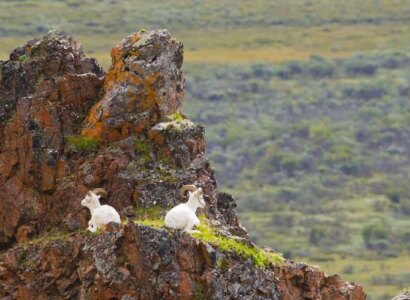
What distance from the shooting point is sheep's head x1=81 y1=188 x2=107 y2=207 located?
2953cm

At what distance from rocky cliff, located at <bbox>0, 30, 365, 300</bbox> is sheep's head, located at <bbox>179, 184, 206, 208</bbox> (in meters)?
0.22

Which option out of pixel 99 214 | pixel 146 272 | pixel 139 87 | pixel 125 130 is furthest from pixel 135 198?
pixel 146 272

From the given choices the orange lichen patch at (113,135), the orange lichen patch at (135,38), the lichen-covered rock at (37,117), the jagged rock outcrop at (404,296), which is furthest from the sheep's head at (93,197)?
the jagged rock outcrop at (404,296)

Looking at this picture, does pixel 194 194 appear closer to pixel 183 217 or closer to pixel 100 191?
pixel 183 217

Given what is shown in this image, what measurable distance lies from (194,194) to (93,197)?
152 centimetres

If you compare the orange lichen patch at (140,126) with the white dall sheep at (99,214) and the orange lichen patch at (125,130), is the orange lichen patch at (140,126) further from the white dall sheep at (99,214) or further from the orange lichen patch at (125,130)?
the white dall sheep at (99,214)

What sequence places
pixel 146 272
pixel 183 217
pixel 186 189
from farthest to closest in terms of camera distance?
pixel 186 189 < pixel 183 217 < pixel 146 272

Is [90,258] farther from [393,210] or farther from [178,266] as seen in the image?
[393,210]

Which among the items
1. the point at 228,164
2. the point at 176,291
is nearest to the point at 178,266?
the point at 176,291

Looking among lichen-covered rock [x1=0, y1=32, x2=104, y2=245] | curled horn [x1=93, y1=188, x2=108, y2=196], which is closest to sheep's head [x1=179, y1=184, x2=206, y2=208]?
curled horn [x1=93, y1=188, x2=108, y2=196]

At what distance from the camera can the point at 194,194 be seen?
2966 centimetres

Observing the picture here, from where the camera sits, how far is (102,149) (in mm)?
31547

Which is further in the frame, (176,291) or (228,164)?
(228,164)

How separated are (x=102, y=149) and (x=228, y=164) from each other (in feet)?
467
